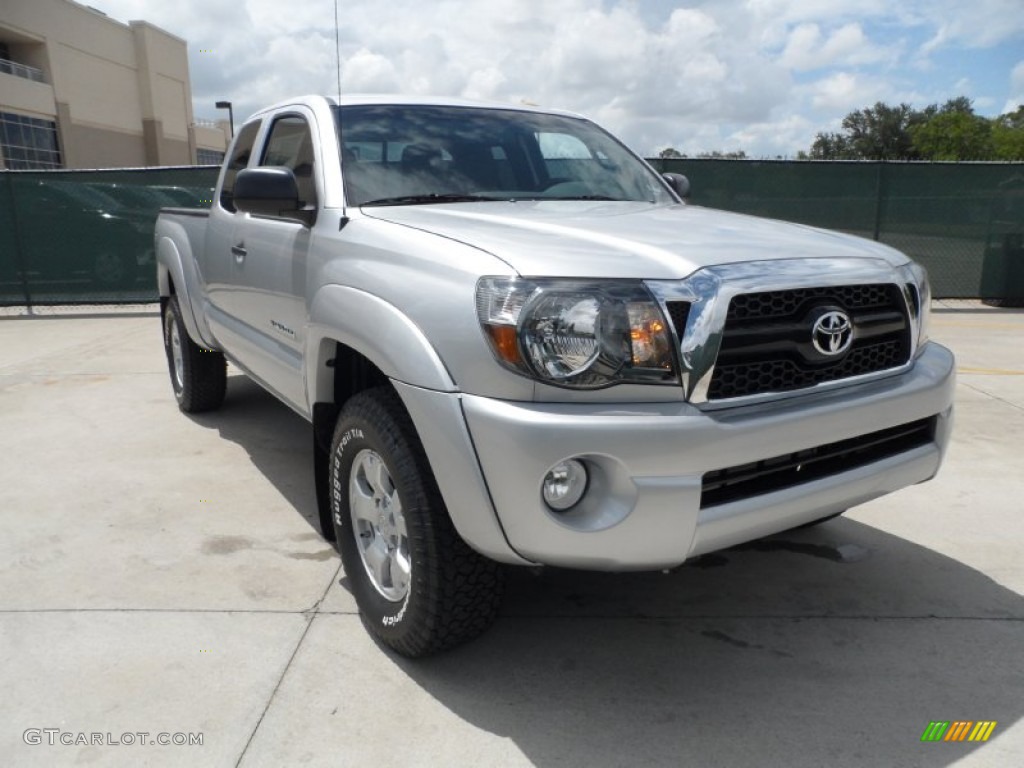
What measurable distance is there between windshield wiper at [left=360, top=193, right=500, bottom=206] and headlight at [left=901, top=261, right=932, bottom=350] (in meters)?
1.51

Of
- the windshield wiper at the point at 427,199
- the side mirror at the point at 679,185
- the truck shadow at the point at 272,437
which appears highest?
the side mirror at the point at 679,185

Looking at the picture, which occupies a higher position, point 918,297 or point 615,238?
point 615,238

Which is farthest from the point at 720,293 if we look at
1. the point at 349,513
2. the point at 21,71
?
the point at 21,71

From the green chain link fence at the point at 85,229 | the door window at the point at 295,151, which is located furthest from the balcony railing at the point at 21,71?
the door window at the point at 295,151

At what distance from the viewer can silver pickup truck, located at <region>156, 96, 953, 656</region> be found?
2.18 metres

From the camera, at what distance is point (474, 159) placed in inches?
139

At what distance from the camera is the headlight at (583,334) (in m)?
2.17

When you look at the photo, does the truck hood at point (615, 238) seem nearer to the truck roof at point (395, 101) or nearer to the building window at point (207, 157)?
the truck roof at point (395, 101)

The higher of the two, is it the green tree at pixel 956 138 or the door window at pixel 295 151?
the green tree at pixel 956 138

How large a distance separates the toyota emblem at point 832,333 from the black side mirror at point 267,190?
1905mm

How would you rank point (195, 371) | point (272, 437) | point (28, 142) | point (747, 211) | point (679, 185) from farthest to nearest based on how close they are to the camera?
point (28, 142) → point (747, 211) → point (195, 371) → point (272, 437) → point (679, 185)

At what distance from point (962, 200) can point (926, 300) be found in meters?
9.33

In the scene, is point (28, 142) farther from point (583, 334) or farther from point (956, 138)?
point (956, 138)

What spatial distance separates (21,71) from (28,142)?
132 inches
